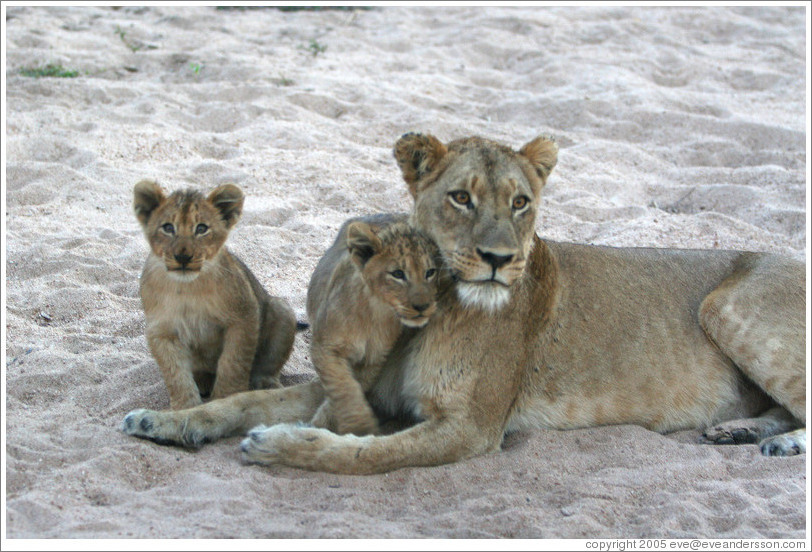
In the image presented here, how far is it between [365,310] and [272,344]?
0.93 meters

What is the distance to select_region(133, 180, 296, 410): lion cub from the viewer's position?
4215mm

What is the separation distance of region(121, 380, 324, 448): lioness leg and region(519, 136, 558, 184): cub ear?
1.42m

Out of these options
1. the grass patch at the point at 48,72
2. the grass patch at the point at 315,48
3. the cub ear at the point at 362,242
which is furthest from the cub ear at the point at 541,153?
the grass patch at the point at 315,48

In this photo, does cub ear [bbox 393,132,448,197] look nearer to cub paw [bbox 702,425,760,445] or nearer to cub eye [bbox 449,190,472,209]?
cub eye [bbox 449,190,472,209]

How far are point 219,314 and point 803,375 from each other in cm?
270

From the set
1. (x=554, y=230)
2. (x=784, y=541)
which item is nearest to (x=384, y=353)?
(x=784, y=541)

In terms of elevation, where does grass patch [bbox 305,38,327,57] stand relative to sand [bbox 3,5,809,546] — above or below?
above

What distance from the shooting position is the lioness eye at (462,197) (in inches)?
152

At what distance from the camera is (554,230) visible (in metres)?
6.72

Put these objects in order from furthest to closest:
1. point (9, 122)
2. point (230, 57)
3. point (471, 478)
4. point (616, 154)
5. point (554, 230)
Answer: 1. point (230, 57)
2. point (616, 154)
3. point (9, 122)
4. point (554, 230)
5. point (471, 478)

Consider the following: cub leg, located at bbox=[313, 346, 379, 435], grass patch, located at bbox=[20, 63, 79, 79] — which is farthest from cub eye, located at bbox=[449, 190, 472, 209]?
grass patch, located at bbox=[20, 63, 79, 79]

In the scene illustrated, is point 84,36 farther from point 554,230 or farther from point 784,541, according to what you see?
point 784,541

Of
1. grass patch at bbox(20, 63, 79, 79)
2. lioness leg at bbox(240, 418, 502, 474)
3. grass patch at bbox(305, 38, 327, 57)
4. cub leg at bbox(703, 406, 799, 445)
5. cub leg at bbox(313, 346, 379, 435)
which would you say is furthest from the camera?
grass patch at bbox(305, 38, 327, 57)

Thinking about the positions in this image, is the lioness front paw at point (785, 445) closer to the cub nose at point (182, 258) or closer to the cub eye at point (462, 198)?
the cub eye at point (462, 198)
